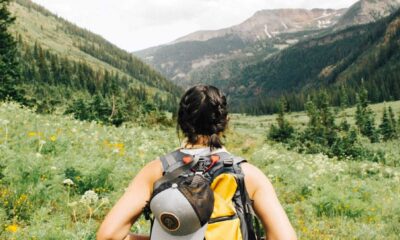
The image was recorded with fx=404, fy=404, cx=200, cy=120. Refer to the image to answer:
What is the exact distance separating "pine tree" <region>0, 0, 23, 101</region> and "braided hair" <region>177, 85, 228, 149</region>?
3023 centimetres

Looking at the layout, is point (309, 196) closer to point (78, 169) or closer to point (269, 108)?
point (78, 169)

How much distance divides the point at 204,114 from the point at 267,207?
788mm

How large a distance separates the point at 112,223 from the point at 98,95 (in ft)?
127

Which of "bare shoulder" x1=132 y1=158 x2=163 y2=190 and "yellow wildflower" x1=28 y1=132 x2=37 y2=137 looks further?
"yellow wildflower" x1=28 y1=132 x2=37 y2=137

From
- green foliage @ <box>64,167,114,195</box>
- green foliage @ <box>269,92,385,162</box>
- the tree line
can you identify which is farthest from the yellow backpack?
green foliage @ <box>269,92,385,162</box>

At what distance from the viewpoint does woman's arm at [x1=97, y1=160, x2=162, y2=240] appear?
276 centimetres

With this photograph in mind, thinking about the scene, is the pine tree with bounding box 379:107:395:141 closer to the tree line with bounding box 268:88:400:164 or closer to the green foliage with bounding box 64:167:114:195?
the tree line with bounding box 268:88:400:164

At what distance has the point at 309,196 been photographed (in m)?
10.4

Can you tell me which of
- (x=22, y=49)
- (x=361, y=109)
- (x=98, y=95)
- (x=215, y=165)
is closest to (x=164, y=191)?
(x=215, y=165)

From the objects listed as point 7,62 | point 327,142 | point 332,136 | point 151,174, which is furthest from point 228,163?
point 332,136

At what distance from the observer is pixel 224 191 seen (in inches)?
108

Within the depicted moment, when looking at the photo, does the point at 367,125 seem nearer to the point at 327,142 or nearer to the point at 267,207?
the point at 327,142

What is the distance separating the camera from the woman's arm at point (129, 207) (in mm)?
2756

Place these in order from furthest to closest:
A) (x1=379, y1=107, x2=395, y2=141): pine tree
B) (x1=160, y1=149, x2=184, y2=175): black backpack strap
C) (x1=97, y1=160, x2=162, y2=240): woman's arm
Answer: (x1=379, y1=107, x2=395, y2=141): pine tree, (x1=160, y1=149, x2=184, y2=175): black backpack strap, (x1=97, y1=160, x2=162, y2=240): woman's arm
